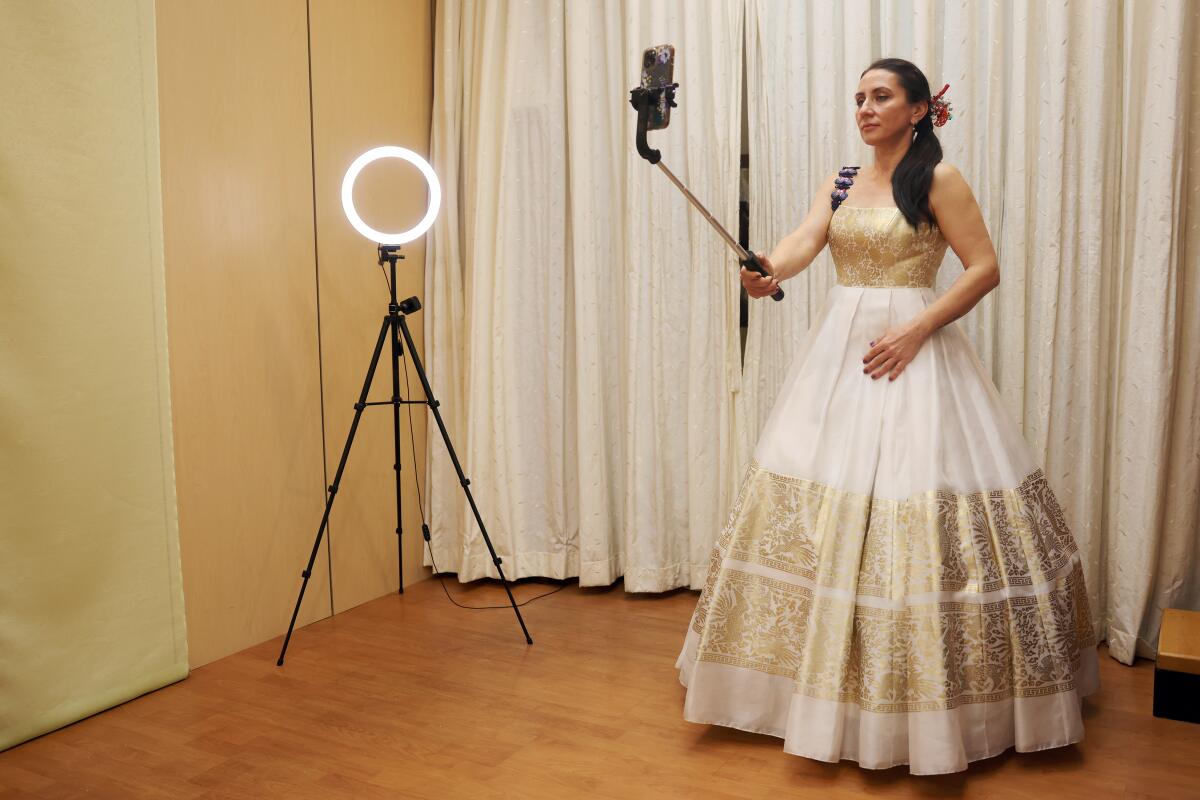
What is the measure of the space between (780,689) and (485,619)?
4.55 ft

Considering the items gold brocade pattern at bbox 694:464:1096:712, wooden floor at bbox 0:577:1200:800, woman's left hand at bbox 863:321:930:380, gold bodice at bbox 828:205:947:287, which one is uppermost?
gold bodice at bbox 828:205:947:287

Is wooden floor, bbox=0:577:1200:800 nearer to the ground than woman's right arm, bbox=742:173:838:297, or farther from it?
nearer to the ground

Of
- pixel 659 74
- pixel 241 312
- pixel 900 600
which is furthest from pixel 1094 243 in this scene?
pixel 241 312

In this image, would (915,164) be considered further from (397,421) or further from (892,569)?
(397,421)

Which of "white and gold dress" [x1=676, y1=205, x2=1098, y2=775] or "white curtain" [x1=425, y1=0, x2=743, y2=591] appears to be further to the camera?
"white curtain" [x1=425, y1=0, x2=743, y2=591]

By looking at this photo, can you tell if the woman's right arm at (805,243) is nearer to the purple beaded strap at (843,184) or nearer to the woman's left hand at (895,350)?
the purple beaded strap at (843,184)

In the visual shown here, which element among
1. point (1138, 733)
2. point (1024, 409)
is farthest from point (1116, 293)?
point (1138, 733)

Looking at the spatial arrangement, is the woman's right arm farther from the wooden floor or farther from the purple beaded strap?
the wooden floor

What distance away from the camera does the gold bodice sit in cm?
245

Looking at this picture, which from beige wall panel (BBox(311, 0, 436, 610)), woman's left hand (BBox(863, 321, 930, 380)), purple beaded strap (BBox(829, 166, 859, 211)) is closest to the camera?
woman's left hand (BBox(863, 321, 930, 380))

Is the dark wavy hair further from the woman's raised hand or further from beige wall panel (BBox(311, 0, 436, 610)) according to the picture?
beige wall panel (BBox(311, 0, 436, 610))

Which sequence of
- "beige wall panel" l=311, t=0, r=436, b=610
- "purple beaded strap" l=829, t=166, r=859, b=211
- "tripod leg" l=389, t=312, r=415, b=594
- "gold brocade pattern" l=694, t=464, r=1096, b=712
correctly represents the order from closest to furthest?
"gold brocade pattern" l=694, t=464, r=1096, b=712 → "purple beaded strap" l=829, t=166, r=859, b=211 → "tripod leg" l=389, t=312, r=415, b=594 → "beige wall panel" l=311, t=0, r=436, b=610

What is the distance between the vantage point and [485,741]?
2.42 meters

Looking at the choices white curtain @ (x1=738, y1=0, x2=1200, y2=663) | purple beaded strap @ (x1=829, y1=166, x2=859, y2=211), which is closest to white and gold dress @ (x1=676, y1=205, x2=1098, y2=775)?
purple beaded strap @ (x1=829, y1=166, x2=859, y2=211)
